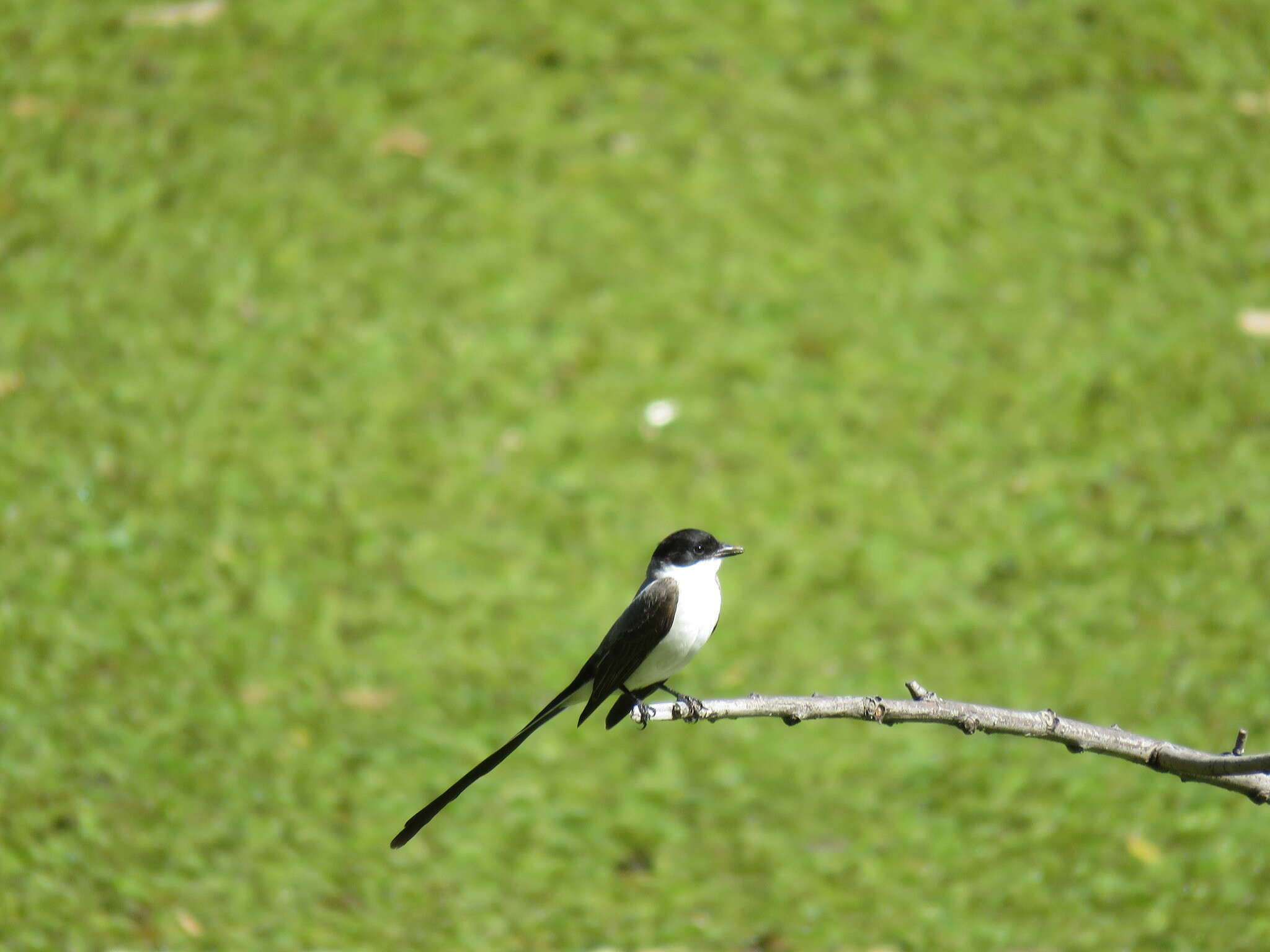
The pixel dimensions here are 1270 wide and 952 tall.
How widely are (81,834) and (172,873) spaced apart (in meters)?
0.46

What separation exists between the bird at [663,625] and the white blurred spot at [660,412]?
156 inches

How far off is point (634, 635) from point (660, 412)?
14.1 feet

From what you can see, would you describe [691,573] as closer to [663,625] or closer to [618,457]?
[663,625]

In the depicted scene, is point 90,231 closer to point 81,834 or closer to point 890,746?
point 81,834

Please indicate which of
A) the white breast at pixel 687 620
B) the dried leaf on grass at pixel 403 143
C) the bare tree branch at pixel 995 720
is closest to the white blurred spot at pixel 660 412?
the dried leaf on grass at pixel 403 143

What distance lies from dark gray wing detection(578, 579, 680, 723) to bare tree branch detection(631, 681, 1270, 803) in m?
0.49

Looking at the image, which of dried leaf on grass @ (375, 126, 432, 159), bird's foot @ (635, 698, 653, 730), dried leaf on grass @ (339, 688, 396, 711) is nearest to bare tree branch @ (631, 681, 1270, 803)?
bird's foot @ (635, 698, 653, 730)

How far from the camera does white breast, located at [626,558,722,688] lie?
12.1ft

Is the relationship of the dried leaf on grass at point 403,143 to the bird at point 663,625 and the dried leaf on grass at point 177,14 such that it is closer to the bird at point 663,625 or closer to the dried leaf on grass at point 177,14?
the dried leaf on grass at point 177,14

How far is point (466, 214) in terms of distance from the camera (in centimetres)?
866

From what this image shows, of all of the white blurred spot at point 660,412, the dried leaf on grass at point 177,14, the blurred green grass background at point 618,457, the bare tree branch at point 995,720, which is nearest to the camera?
the bare tree branch at point 995,720

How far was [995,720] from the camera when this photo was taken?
10.1 feet

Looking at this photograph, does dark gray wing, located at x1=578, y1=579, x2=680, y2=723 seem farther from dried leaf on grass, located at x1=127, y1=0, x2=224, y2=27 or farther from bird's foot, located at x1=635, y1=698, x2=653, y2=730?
dried leaf on grass, located at x1=127, y1=0, x2=224, y2=27

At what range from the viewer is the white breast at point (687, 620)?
12.1 feet
